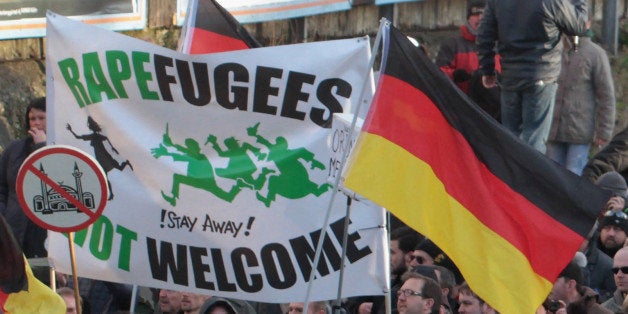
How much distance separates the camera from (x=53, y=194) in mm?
9258

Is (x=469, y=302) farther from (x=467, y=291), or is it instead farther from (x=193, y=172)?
(x=193, y=172)

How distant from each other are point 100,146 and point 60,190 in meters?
0.71

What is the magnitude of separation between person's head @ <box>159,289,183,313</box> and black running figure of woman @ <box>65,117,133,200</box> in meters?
1.46

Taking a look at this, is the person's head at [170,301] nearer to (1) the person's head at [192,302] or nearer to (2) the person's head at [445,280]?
(1) the person's head at [192,302]

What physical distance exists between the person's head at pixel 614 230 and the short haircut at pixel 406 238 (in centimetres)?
126

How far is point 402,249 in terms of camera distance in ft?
39.3

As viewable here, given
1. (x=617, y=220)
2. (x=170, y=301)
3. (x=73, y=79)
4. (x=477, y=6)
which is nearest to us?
(x=73, y=79)

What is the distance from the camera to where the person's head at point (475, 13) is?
13.8 metres

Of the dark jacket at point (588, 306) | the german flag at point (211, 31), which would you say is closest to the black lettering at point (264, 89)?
the german flag at point (211, 31)

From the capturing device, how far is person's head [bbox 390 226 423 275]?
1190 centimetres

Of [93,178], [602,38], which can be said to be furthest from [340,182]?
[602,38]

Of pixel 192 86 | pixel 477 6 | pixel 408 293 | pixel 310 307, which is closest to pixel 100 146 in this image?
pixel 192 86

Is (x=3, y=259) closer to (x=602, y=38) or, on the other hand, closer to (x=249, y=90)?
(x=249, y=90)

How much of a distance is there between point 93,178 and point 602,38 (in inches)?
272
